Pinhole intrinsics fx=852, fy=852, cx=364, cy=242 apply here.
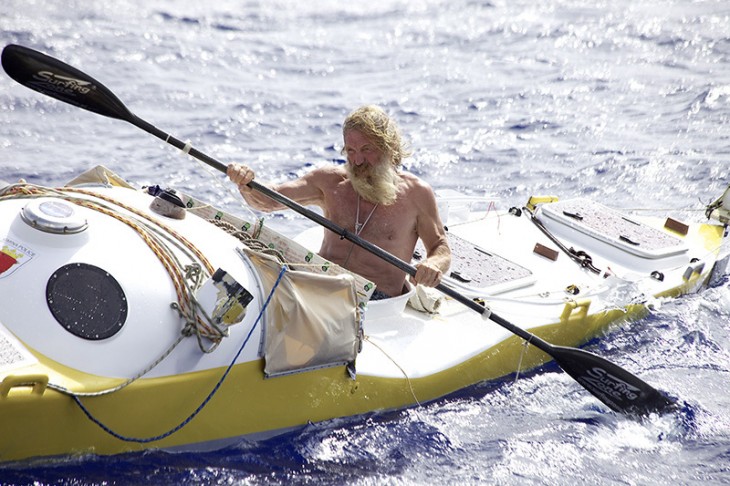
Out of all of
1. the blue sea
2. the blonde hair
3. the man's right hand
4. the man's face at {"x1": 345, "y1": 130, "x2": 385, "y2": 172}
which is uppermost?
the blonde hair

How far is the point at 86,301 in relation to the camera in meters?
3.09

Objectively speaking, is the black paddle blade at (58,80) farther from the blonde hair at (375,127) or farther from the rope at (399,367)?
the rope at (399,367)

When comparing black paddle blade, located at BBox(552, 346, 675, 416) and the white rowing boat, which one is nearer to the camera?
the white rowing boat

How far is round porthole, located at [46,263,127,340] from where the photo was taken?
9.98ft

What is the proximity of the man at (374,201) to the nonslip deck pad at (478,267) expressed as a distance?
553 millimetres

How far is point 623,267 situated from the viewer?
5668 millimetres

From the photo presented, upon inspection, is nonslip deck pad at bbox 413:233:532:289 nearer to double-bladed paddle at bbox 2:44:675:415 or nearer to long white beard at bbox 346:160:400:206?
double-bladed paddle at bbox 2:44:675:415

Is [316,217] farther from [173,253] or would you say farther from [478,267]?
[478,267]

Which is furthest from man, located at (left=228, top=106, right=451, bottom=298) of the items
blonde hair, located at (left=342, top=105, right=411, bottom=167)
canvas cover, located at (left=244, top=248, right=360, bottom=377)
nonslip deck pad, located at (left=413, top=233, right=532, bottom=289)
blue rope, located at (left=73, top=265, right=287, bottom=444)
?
blue rope, located at (left=73, top=265, right=287, bottom=444)

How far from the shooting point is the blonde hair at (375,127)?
165 inches

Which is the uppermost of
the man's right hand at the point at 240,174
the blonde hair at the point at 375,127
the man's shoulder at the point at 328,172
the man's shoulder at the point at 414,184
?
the blonde hair at the point at 375,127

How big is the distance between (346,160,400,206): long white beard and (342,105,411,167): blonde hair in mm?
93

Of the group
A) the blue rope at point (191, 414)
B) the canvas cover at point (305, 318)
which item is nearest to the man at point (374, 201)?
the canvas cover at point (305, 318)

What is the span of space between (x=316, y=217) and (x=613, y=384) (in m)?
1.73
